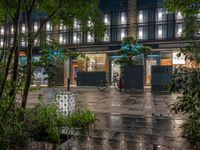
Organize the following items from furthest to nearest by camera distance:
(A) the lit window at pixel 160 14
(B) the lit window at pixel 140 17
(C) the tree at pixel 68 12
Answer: (B) the lit window at pixel 140 17
(A) the lit window at pixel 160 14
(C) the tree at pixel 68 12

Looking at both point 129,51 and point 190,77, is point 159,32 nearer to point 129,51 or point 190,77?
point 129,51

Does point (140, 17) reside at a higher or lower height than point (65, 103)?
higher

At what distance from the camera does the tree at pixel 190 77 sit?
4761mm

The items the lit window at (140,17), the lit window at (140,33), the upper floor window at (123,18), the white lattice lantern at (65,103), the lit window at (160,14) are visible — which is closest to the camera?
the white lattice lantern at (65,103)

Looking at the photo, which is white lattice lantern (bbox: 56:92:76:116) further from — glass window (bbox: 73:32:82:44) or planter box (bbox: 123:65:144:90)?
glass window (bbox: 73:32:82:44)

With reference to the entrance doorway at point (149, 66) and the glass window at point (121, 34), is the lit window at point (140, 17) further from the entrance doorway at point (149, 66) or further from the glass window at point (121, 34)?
the entrance doorway at point (149, 66)

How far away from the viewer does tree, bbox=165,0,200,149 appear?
4761 mm

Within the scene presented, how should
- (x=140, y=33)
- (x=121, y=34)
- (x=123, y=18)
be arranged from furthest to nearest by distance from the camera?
1. (x=123, y=18)
2. (x=121, y=34)
3. (x=140, y=33)

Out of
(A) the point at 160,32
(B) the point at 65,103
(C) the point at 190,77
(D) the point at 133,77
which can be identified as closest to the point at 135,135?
(C) the point at 190,77

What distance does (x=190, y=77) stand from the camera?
4875 millimetres

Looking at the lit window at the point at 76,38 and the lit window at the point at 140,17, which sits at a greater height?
the lit window at the point at 140,17

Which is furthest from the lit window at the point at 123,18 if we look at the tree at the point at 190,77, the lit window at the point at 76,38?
the tree at the point at 190,77

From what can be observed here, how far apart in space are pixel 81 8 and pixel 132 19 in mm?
23573

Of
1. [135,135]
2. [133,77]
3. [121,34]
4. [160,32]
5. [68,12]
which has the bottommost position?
[135,135]
